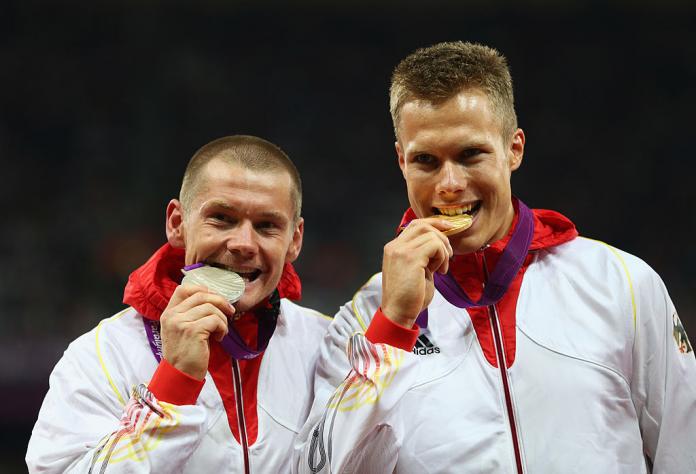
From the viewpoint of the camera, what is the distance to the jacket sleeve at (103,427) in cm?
225

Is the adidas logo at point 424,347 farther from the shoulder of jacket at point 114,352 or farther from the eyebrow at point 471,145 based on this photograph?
the shoulder of jacket at point 114,352

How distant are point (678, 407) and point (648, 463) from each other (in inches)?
7.8

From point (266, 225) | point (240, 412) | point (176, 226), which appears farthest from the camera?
point (176, 226)

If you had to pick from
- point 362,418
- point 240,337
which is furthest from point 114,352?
point 362,418

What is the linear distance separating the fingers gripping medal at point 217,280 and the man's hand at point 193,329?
6cm

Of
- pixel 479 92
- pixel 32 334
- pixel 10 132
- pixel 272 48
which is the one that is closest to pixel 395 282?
pixel 479 92

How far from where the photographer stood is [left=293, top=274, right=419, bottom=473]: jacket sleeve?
224cm

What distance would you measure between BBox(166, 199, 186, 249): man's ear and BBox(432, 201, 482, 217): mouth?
837 millimetres

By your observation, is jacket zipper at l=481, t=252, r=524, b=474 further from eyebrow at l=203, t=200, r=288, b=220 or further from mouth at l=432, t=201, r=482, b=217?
eyebrow at l=203, t=200, r=288, b=220

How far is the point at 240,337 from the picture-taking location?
268 centimetres

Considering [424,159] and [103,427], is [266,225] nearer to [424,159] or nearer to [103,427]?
[424,159]

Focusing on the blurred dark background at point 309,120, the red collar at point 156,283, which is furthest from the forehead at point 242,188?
the blurred dark background at point 309,120

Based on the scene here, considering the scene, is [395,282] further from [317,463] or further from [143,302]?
[143,302]

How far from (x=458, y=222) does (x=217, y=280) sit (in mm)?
721
